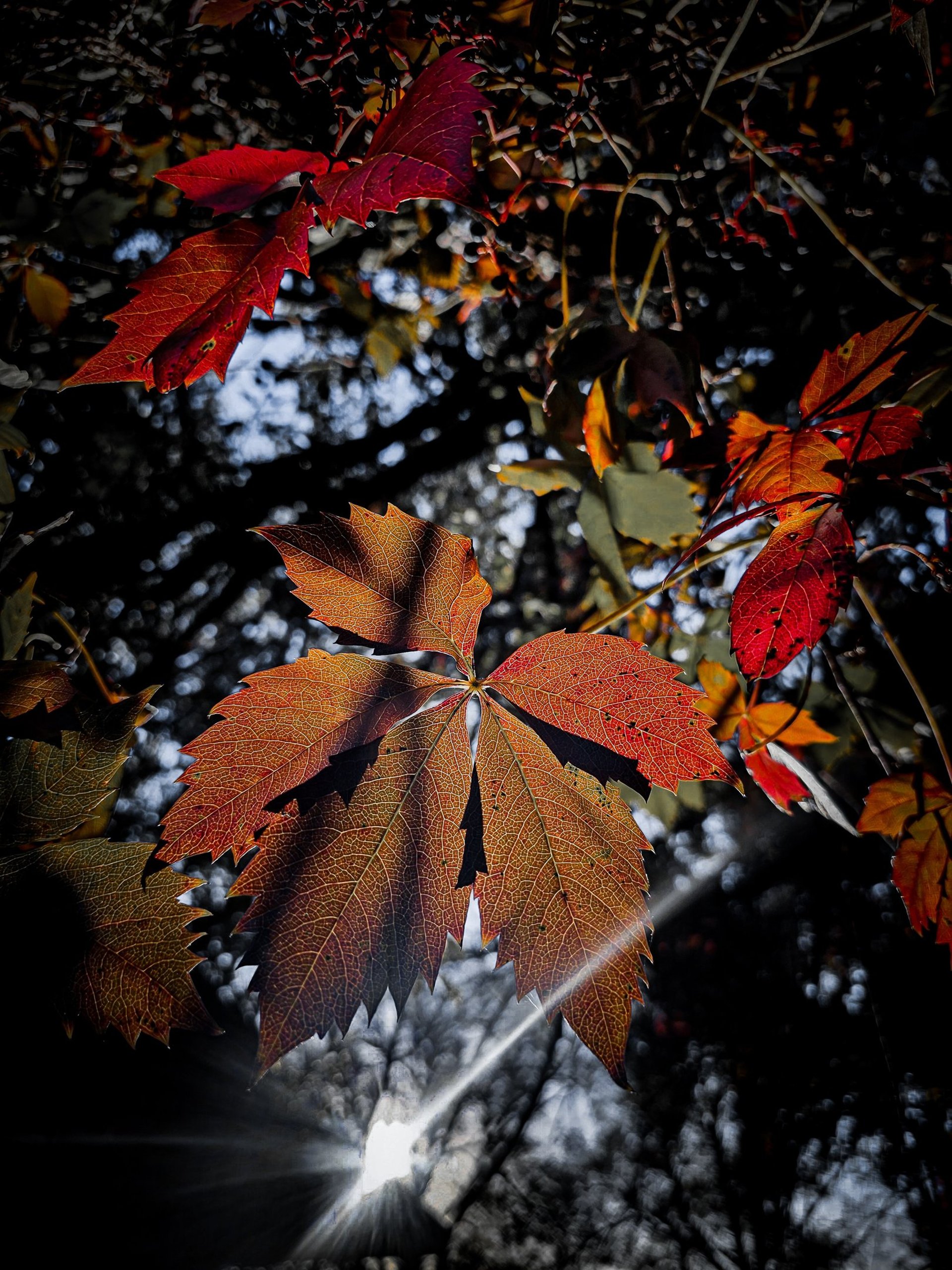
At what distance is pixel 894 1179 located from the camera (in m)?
3.76

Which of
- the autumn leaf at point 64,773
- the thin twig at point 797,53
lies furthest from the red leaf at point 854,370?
the autumn leaf at point 64,773

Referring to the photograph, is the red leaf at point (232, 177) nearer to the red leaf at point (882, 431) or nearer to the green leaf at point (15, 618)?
the green leaf at point (15, 618)

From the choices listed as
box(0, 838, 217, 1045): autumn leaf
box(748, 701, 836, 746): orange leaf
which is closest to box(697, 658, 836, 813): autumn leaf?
box(748, 701, 836, 746): orange leaf

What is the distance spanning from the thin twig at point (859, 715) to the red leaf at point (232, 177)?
0.58 meters

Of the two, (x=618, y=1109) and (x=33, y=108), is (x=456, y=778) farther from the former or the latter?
(x=618, y=1109)

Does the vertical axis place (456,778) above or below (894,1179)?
above

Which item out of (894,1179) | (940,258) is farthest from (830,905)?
(940,258)

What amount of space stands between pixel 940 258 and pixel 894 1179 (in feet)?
16.6

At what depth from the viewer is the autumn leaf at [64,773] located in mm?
433

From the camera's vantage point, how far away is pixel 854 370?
473 mm

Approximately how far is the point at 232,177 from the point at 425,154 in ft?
0.58

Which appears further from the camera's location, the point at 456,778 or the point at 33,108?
the point at 33,108

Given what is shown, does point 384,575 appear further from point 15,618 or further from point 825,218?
point 825,218

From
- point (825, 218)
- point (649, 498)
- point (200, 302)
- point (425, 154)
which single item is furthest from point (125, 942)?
point (825, 218)
